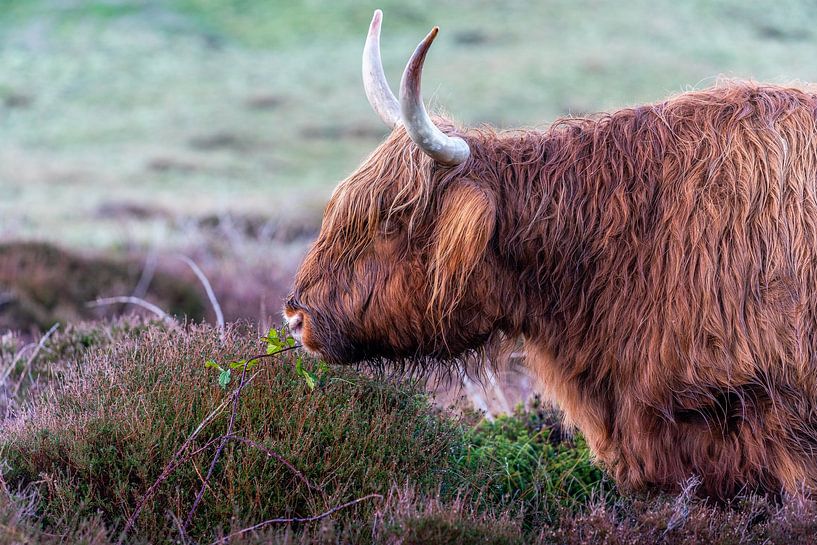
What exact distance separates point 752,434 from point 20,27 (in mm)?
57189

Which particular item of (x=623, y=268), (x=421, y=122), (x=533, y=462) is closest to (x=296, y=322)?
(x=421, y=122)

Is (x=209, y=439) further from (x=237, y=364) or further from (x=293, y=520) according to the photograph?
(x=293, y=520)

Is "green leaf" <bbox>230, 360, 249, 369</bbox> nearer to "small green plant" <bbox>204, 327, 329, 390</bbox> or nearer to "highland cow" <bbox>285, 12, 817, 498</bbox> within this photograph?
"small green plant" <bbox>204, 327, 329, 390</bbox>

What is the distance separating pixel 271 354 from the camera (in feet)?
13.2

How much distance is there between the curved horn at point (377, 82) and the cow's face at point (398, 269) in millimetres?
182

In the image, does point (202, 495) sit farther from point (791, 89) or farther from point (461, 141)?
point (791, 89)

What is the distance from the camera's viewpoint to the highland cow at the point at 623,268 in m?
3.59

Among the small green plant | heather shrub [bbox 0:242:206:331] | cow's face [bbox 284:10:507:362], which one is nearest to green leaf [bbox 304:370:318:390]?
the small green plant

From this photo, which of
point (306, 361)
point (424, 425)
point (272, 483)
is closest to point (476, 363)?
point (424, 425)

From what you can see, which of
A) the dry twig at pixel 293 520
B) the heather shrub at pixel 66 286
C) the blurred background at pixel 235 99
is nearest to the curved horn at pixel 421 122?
the blurred background at pixel 235 99

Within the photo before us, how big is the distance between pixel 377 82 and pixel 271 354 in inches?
50.2

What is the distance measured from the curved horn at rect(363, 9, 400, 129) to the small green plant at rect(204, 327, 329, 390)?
3.45ft

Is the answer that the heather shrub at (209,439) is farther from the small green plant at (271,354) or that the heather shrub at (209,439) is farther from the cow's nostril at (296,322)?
the cow's nostril at (296,322)

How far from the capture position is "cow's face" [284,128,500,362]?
3.82 m
